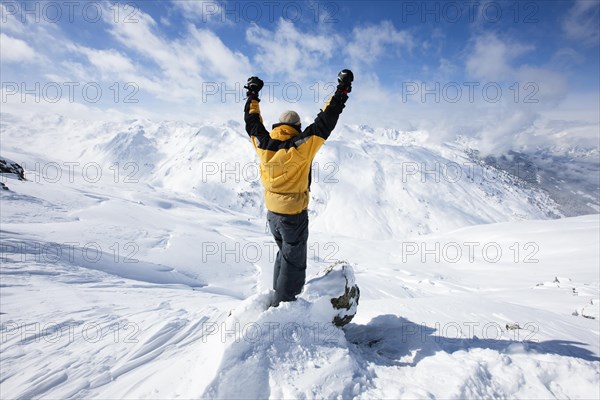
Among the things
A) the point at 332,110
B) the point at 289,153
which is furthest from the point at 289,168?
the point at 332,110

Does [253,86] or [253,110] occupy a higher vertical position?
[253,86]

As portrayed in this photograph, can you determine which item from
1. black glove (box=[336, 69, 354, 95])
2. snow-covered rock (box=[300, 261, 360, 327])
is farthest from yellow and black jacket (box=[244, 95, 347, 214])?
snow-covered rock (box=[300, 261, 360, 327])

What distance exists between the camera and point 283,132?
4.52 metres

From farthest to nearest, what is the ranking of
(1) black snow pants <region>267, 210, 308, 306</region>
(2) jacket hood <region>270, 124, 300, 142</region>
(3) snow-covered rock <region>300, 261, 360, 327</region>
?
(3) snow-covered rock <region>300, 261, 360, 327</region> → (1) black snow pants <region>267, 210, 308, 306</region> → (2) jacket hood <region>270, 124, 300, 142</region>

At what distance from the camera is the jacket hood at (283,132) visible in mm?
4496

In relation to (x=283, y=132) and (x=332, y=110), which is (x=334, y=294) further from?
(x=332, y=110)

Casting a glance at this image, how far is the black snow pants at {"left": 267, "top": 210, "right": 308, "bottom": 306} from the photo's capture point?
473cm

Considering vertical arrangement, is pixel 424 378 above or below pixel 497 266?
above

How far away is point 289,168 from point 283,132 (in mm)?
571

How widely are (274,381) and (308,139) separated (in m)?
3.08

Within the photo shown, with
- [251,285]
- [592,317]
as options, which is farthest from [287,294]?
[592,317]

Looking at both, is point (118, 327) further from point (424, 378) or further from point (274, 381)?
point (424, 378)

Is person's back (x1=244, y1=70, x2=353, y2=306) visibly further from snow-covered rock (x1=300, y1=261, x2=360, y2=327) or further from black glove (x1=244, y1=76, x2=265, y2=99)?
snow-covered rock (x1=300, y1=261, x2=360, y2=327)

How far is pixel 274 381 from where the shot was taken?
129 inches
